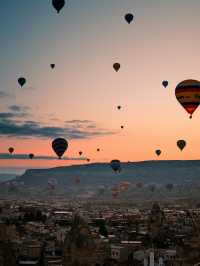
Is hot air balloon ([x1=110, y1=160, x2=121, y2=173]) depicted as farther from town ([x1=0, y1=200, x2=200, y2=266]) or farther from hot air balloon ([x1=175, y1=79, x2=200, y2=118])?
hot air balloon ([x1=175, y1=79, x2=200, y2=118])

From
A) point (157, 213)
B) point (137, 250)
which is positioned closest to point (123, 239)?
point (157, 213)

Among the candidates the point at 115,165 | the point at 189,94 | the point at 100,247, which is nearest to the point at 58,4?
the point at 189,94

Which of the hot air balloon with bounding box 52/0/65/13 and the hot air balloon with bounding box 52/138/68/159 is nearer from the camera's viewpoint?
the hot air balloon with bounding box 52/0/65/13

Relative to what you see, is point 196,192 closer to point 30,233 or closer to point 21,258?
point 30,233

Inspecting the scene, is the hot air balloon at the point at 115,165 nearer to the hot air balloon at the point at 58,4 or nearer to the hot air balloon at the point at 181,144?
the hot air balloon at the point at 181,144

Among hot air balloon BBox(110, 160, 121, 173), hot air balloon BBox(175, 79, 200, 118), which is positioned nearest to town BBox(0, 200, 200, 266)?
hot air balloon BBox(110, 160, 121, 173)

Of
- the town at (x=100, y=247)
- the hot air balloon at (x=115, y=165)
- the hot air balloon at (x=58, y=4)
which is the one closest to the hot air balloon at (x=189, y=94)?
the hot air balloon at (x=58, y=4)
